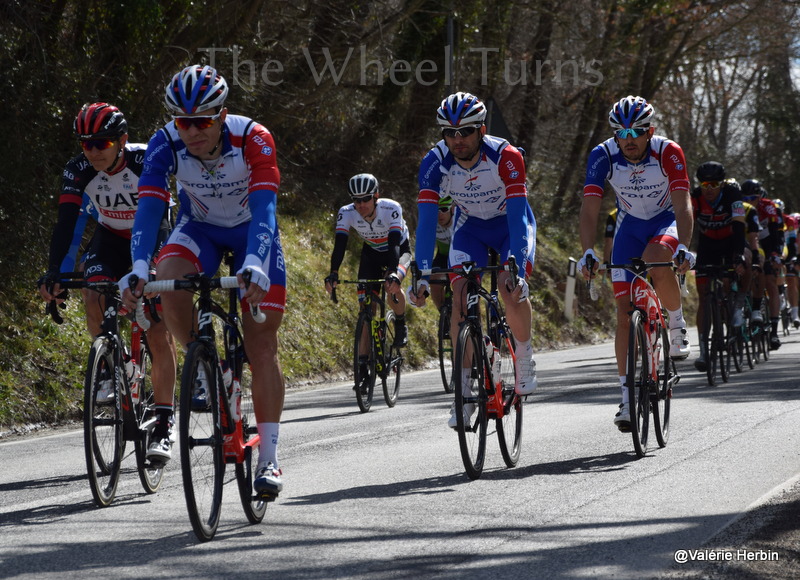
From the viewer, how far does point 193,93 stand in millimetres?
5105

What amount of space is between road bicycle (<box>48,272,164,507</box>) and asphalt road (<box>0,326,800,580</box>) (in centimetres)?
15

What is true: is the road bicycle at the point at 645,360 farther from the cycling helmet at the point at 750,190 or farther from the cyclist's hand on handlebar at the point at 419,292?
the cycling helmet at the point at 750,190

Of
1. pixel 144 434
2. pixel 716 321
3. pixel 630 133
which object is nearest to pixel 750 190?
pixel 716 321

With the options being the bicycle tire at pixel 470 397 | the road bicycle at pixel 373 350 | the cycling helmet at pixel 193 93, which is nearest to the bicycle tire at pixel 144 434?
the bicycle tire at pixel 470 397

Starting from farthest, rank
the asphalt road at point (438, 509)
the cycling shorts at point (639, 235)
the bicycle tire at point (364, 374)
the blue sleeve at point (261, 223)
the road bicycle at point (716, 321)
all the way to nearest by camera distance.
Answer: the road bicycle at point (716, 321)
the bicycle tire at point (364, 374)
the cycling shorts at point (639, 235)
the blue sleeve at point (261, 223)
the asphalt road at point (438, 509)

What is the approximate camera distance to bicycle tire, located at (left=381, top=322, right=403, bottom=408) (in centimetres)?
1108

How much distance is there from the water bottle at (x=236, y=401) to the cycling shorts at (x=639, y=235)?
3638mm

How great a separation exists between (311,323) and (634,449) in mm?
8860

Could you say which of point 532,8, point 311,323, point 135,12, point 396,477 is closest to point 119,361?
point 396,477

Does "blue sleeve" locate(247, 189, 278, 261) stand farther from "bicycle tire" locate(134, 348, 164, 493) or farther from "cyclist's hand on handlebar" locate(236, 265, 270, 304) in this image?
"bicycle tire" locate(134, 348, 164, 493)

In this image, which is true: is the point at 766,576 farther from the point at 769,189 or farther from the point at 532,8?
the point at 769,189

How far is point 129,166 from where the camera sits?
267 inches

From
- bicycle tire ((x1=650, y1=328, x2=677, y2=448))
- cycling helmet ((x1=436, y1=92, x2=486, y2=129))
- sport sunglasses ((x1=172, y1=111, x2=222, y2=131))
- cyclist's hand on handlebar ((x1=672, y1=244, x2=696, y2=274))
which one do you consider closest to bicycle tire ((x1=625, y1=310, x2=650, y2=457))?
bicycle tire ((x1=650, y1=328, x2=677, y2=448))

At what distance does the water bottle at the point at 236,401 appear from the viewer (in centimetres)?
509
